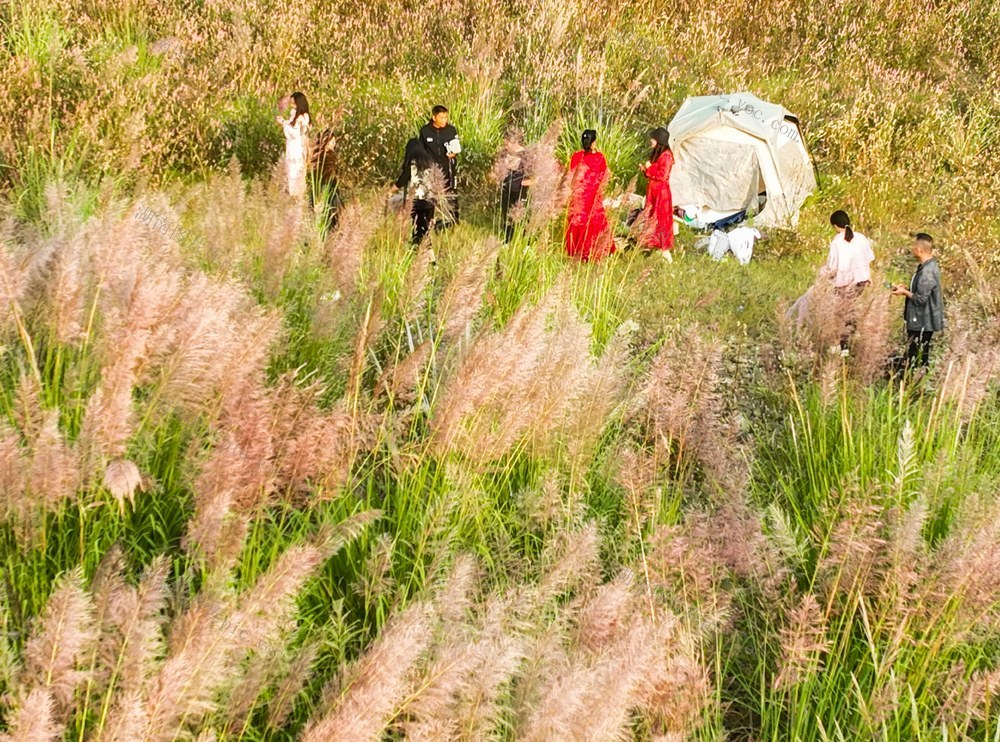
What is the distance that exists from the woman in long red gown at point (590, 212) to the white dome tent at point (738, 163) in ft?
7.34

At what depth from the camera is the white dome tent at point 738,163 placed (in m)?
11.1

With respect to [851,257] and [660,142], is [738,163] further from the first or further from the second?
[851,257]

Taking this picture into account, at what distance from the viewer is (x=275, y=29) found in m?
12.9

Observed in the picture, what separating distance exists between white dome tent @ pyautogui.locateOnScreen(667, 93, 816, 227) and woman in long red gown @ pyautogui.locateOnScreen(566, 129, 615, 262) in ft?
7.34

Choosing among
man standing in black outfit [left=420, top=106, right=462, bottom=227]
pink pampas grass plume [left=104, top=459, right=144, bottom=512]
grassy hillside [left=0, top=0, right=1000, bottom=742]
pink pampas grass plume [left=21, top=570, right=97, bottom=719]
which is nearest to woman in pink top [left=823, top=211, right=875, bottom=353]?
grassy hillside [left=0, top=0, right=1000, bottom=742]

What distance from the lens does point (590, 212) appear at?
24.1 ft

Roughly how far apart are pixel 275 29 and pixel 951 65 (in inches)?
315

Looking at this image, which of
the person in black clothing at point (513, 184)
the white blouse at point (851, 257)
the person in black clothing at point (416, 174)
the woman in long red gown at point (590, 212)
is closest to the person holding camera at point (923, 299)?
the white blouse at point (851, 257)

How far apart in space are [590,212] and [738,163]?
4297mm

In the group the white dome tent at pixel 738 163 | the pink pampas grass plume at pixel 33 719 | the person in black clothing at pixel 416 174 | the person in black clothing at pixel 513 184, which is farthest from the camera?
the white dome tent at pixel 738 163

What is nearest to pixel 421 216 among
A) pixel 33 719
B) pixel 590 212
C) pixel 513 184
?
pixel 513 184

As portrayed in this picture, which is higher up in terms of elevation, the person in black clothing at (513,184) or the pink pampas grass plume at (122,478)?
the pink pampas grass plume at (122,478)

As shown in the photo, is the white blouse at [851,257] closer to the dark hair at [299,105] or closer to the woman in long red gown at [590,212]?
the woman in long red gown at [590,212]

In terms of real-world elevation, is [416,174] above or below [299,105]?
below
